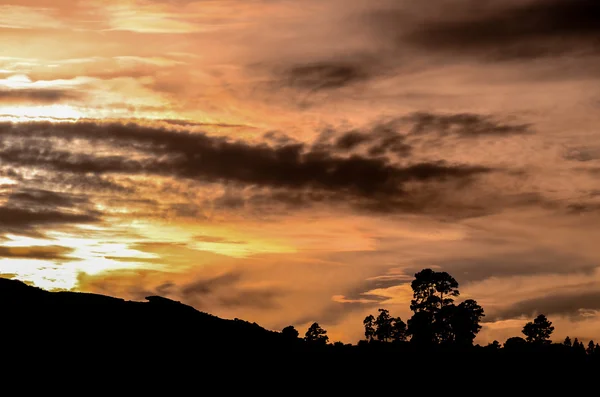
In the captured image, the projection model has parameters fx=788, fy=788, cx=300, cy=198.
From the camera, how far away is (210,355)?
9850 centimetres

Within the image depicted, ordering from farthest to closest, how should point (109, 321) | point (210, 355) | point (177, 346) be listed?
point (210, 355) → point (177, 346) → point (109, 321)

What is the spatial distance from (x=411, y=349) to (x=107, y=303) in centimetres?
4296

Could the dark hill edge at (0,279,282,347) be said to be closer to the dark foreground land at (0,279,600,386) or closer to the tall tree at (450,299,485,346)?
the dark foreground land at (0,279,600,386)

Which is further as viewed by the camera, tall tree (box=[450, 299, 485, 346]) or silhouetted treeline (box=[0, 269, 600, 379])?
tall tree (box=[450, 299, 485, 346])

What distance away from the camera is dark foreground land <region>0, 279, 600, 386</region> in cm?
9119

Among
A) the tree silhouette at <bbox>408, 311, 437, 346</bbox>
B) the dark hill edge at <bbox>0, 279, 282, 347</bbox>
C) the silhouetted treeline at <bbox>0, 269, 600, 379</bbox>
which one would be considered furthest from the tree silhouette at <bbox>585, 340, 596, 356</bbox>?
the dark hill edge at <bbox>0, 279, 282, 347</bbox>

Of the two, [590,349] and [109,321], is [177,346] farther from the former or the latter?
[590,349]

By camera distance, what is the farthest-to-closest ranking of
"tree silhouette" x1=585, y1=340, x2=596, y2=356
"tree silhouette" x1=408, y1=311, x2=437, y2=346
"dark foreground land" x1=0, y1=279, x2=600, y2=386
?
1. "tree silhouette" x1=408, y1=311, x2=437, y2=346
2. "tree silhouette" x1=585, y1=340, x2=596, y2=356
3. "dark foreground land" x1=0, y1=279, x2=600, y2=386

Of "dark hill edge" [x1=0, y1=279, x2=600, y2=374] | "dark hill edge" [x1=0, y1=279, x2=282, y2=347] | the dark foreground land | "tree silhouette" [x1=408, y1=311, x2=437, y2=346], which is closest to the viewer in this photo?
the dark foreground land

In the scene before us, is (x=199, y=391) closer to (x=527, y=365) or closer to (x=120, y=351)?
(x=120, y=351)

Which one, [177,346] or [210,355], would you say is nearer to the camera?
[177,346]

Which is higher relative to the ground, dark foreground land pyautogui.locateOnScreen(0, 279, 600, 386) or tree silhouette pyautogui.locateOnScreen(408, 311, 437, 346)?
tree silhouette pyautogui.locateOnScreen(408, 311, 437, 346)

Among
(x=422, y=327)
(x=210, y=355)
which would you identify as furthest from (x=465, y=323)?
(x=210, y=355)

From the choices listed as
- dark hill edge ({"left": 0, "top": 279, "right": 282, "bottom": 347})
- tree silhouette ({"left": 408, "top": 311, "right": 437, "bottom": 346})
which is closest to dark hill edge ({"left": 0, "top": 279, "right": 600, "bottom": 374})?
dark hill edge ({"left": 0, "top": 279, "right": 282, "bottom": 347})
